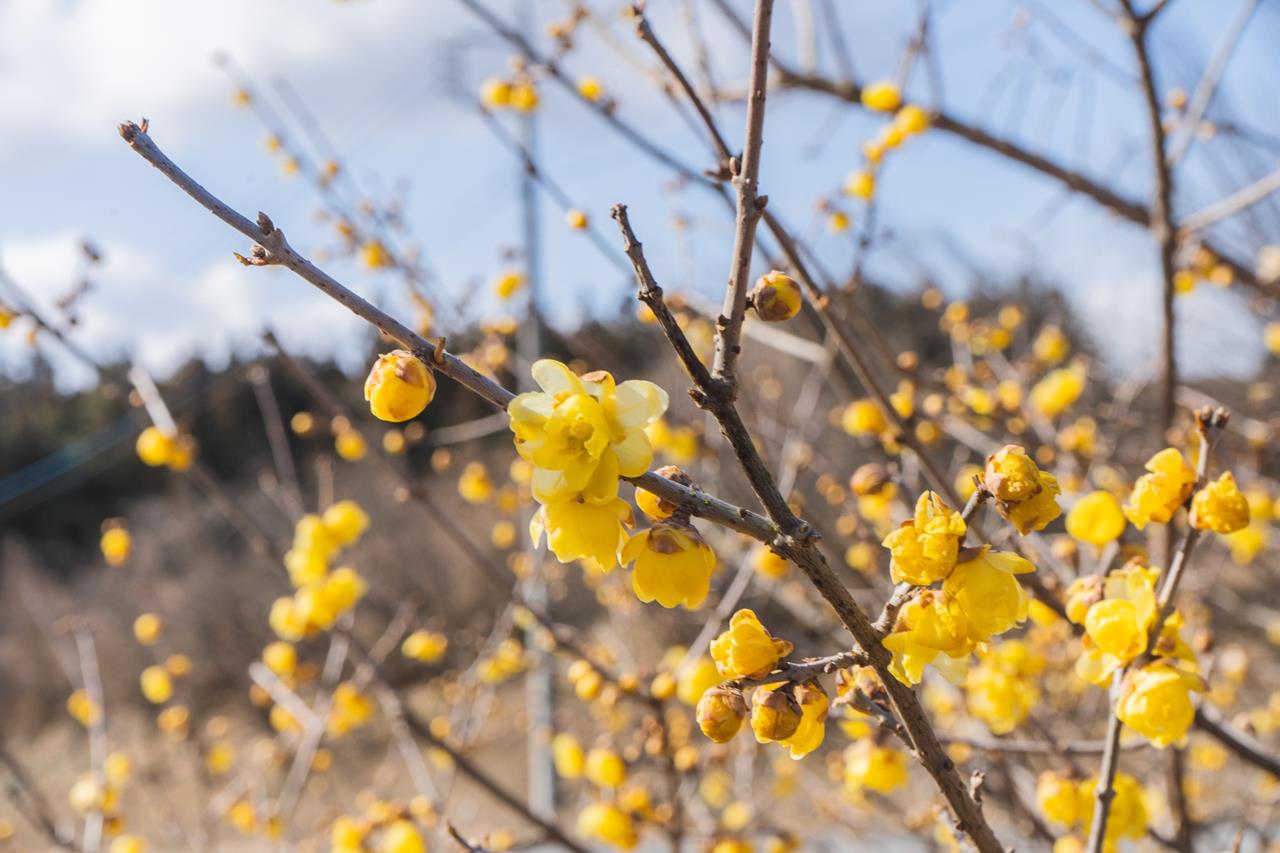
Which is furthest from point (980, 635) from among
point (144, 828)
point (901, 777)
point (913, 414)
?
point (144, 828)

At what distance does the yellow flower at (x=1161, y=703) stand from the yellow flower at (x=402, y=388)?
84 cm

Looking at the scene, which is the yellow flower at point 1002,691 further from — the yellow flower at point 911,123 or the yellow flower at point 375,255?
the yellow flower at point 375,255

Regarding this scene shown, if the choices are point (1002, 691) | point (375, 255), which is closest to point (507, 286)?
point (375, 255)

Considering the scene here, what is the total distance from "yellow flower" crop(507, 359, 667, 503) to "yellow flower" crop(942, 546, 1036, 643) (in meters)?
0.31

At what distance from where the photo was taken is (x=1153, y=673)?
1.04 m

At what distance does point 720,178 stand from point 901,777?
1196 mm

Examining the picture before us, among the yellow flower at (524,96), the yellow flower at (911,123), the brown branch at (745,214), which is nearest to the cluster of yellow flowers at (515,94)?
the yellow flower at (524,96)

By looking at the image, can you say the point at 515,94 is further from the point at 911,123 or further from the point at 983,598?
the point at 983,598

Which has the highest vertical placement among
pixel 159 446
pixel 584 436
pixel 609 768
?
pixel 584 436

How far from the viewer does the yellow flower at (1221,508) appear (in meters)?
1.03

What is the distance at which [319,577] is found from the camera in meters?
2.92

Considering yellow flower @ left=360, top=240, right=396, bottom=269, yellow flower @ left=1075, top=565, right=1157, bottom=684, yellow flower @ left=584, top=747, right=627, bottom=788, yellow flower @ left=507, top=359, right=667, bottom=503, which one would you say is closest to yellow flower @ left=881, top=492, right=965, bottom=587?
yellow flower @ left=507, top=359, right=667, bottom=503

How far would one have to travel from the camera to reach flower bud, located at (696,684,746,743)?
2.81ft

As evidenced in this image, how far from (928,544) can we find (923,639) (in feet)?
0.28
